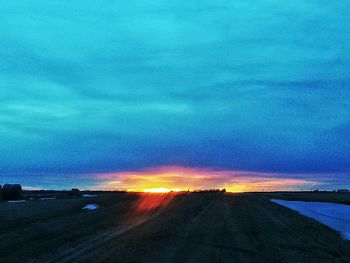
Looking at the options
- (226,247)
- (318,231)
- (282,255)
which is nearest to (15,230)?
(226,247)

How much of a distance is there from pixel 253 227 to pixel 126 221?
659cm

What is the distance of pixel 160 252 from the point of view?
17.5 metres

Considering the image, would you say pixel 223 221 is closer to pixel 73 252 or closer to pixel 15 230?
pixel 15 230

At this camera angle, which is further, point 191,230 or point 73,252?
point 191,230

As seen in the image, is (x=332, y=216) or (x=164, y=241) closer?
(x=164, y=241)

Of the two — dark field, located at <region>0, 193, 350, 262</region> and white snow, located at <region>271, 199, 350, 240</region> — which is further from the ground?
white snow, located at <region>271, 199, 350, 240</region>

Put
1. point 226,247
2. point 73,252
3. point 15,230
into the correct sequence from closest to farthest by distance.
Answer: point 73,252 → point 226,247 → point 15,230

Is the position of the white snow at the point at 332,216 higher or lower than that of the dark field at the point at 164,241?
higher

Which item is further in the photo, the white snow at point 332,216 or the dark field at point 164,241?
the white snow at point 332,216

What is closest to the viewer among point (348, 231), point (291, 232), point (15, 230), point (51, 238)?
point (51, 238)

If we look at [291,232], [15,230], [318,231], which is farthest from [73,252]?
[318,231]

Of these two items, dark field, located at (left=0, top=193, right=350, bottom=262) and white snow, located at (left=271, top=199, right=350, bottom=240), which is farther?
white snow, located at (left=271, top=199, right=350, bottom=240)

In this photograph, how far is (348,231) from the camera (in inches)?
1118

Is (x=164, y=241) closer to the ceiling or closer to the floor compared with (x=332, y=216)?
closer to the floor
